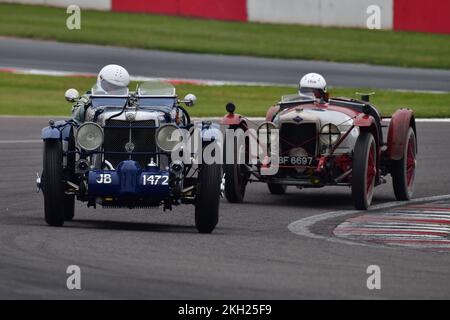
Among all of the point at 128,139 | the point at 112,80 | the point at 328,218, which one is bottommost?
the point at 328,218

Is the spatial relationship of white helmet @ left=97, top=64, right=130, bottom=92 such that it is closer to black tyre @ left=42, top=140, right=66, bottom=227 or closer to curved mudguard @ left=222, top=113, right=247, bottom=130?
black tyre @ left=42, top=140, right=66, bottom=227

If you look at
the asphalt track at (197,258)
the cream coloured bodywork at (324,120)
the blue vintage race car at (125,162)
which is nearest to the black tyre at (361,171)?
the asphalt track at (197,258)

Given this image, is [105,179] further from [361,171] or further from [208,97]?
[208,97]

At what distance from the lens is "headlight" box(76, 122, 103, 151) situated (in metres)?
12.6

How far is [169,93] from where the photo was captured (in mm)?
13531

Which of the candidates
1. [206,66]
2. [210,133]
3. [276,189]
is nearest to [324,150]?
[276,189]

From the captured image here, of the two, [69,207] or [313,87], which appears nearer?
[69,207]

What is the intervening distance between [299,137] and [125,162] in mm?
3278

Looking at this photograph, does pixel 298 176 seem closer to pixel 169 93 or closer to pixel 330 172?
pixel 330 172

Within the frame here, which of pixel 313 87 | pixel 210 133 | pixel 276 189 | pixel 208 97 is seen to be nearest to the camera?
pixel 210 133

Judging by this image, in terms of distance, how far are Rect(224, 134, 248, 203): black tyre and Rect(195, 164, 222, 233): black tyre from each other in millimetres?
2554

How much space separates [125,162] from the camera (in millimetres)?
12281

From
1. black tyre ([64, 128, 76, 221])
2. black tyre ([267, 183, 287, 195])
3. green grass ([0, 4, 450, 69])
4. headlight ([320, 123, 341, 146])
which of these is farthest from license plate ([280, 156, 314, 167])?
green grass ([0, 4, 450, 69])

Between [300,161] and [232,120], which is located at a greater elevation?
[232,120]
